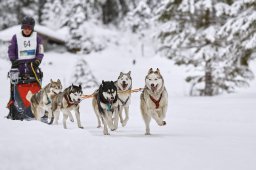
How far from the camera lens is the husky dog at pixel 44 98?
8.65 meters

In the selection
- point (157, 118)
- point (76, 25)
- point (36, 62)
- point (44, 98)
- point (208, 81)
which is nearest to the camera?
point (157, 118)

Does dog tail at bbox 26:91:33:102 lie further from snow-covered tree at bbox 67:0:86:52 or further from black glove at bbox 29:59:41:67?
snow-covered tree at bbox 67:0:86:52

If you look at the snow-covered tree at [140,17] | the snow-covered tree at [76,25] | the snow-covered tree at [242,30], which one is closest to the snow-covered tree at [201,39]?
the snow-covered tree at [242,30]

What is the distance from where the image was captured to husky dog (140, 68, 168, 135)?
296 inches

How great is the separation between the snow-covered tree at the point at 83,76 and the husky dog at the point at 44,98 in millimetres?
22844

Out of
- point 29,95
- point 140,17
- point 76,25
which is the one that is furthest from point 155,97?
point 140,17

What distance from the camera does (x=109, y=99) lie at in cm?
761

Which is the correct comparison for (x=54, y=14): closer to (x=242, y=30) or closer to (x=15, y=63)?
(x=242, y=30)

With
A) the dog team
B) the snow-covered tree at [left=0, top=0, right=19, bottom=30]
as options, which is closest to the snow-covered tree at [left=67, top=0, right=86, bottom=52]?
the snow-covered tree at [left=0, top=0, right=19, bottom=30]

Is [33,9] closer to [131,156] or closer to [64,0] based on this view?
[64,0]

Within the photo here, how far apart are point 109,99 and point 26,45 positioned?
258cm

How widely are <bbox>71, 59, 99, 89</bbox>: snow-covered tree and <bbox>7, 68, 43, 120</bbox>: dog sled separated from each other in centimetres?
2258

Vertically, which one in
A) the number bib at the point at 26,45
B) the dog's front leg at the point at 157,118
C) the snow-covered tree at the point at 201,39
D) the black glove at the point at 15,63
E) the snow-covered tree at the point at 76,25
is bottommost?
the dog's front leg at the point at 157,118

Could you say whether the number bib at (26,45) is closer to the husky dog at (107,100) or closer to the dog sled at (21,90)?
the dog sled at (21,90)
